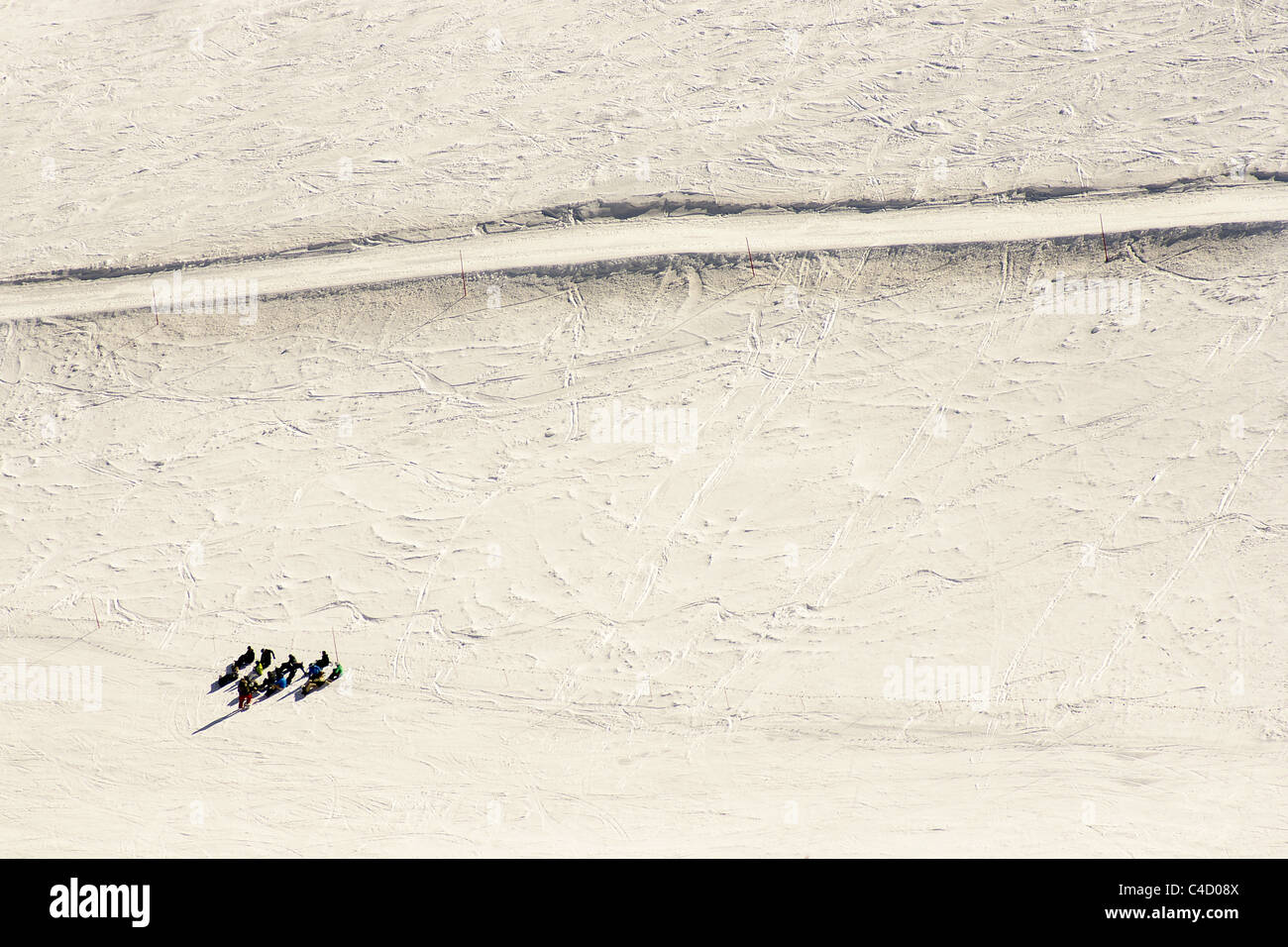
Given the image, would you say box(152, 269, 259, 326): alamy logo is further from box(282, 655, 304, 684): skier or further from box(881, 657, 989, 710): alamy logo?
box(881, 657, 989, 710): alamy logo

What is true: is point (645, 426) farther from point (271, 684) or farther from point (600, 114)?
point (271, 684)

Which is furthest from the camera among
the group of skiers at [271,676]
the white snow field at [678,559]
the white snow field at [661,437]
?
the group of skiers at [271,676]

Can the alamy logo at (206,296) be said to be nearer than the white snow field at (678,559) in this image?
No

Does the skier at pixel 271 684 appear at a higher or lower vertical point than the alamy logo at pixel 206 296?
lower

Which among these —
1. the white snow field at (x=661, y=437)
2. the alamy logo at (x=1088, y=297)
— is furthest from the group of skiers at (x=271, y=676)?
the alamy logo at (x=1088, y=297)

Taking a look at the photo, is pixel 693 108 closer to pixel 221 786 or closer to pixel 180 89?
pixel 180 89

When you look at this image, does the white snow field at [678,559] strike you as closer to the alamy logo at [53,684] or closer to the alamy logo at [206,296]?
the alamy logo at [53,684]
